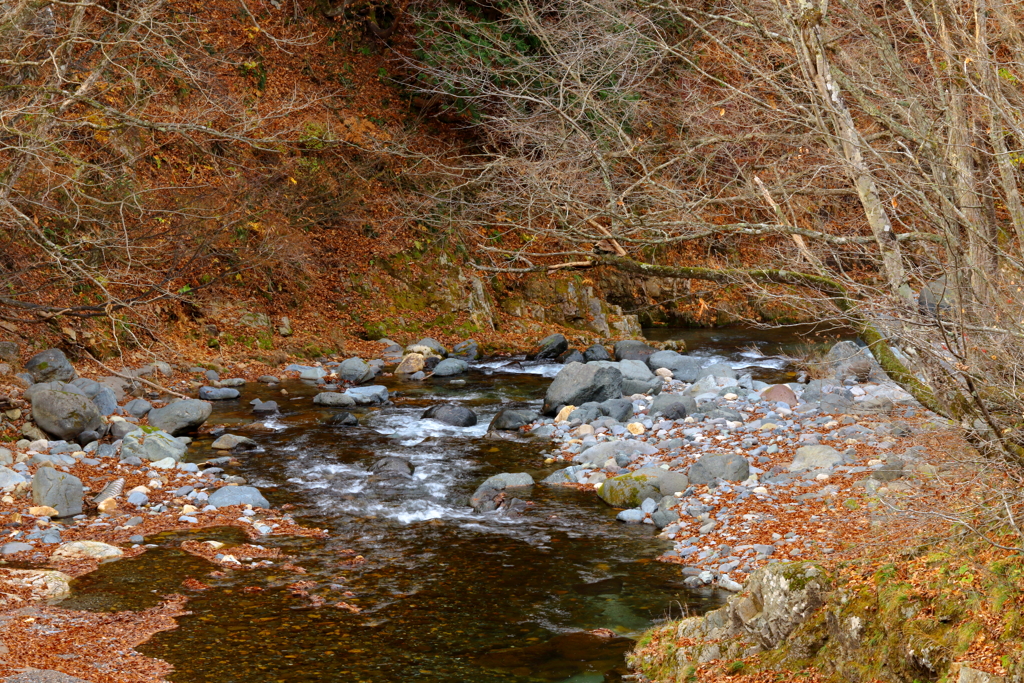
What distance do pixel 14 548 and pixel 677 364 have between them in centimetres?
1165

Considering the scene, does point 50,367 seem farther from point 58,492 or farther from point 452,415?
point 452,415

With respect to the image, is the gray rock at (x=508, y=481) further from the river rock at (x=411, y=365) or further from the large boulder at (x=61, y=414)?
the river rock at (x=411, y=365)

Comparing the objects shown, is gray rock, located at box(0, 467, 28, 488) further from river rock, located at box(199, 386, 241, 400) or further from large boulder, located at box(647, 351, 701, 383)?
large boulder, located at box(647, 351, 701, 383)

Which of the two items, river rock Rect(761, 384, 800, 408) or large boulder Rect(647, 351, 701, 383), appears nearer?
river rock Rect(761, 384, 800, 408)

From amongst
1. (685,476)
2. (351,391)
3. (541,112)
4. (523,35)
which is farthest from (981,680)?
(523,35)

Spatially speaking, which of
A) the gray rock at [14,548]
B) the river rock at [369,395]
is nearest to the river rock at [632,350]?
the river rock at [369,395]

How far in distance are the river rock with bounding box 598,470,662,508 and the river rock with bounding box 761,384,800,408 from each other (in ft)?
13.7

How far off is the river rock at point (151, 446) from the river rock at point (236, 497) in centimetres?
138

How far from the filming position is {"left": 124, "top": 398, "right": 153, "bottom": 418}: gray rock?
12117 millimetres

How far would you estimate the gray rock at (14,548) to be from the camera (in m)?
7.27

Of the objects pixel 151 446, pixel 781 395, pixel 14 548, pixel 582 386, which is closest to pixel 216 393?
pixel 151 446

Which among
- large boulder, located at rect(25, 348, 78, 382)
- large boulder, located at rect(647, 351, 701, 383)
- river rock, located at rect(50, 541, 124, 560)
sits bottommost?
large boulder, located at rect(647, 351, 701, 383)

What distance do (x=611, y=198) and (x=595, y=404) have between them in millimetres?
6085

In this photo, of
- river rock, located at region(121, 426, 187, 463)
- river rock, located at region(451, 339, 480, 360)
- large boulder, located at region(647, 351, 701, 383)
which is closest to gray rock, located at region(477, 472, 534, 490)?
river rock, located at region(121, 426, 187, 463)
